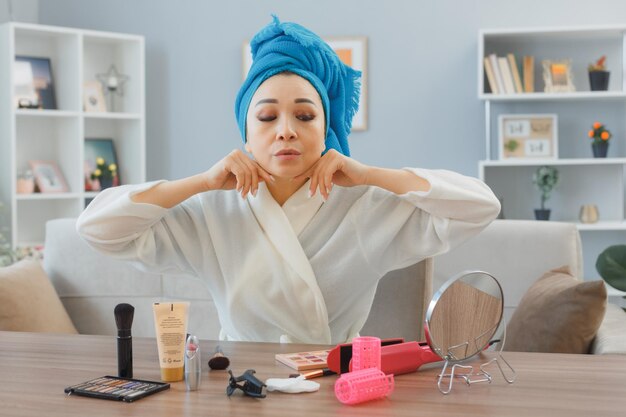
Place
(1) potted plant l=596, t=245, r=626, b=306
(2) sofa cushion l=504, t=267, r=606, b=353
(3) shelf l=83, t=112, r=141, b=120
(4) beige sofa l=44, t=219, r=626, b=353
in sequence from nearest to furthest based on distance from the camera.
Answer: (2) sofa cushion l=504, t=267, r=606, b=353 < (4) beige sofa l=44, t=219, r=626, b=353 < (1) potted plant l=596, t=245, r=626, b=306 < (3) shelf l=83, t=112, r=141, b=120

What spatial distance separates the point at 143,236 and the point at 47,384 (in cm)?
48

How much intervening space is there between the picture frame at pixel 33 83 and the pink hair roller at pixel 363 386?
4042mm

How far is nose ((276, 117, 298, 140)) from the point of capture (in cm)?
165

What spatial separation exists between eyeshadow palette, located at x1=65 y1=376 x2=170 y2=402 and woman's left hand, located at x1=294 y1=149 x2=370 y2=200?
56 centimetres

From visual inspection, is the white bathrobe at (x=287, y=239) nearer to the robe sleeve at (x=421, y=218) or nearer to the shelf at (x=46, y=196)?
the robe sleeve at (x=421, y=218)

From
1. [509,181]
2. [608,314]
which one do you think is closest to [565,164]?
[509,181]

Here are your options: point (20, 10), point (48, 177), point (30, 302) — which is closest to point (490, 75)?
point (48, 177)

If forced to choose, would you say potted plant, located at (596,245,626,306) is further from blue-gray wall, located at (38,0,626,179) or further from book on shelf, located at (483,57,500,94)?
blue-gray wall, located at (38,0,626,179)

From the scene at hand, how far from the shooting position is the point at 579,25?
15.2 ft

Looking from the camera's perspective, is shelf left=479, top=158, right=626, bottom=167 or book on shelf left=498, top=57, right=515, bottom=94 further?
book on shelf left=498, top=57, right=515, bottom=94

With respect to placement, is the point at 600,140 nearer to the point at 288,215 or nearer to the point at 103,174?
the point at 103,174

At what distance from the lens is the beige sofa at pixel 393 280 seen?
2287 mm

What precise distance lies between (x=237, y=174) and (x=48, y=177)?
3583mm

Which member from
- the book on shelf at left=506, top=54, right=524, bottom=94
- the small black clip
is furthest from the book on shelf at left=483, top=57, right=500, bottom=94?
the small black clip
